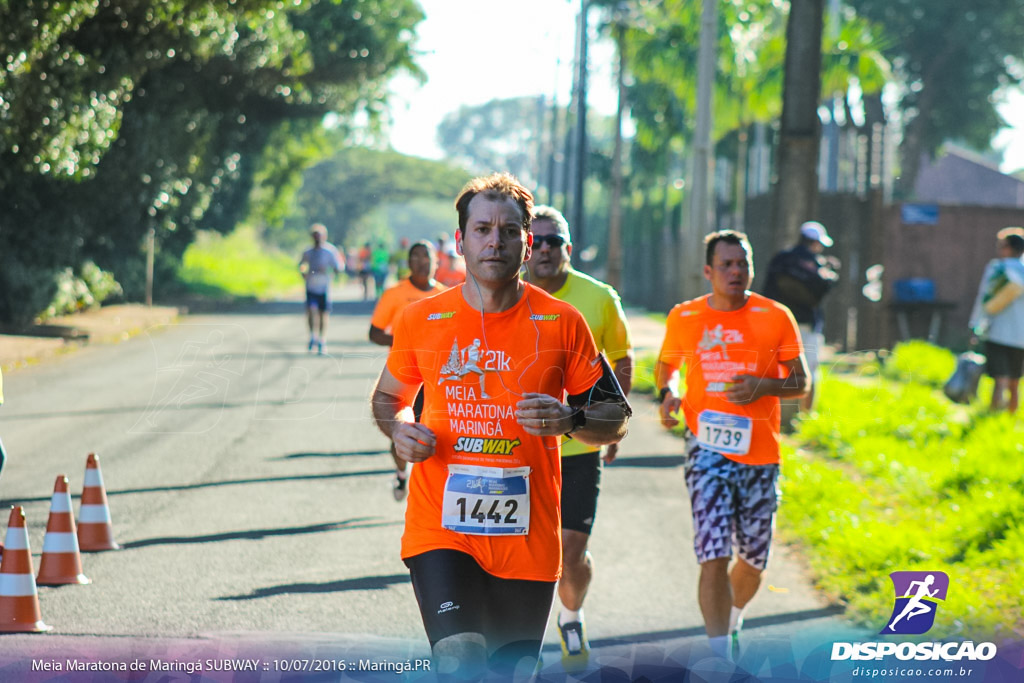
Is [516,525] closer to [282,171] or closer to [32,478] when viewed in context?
[32,478]

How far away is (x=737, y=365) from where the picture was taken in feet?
19.6

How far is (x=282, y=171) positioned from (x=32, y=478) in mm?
38258

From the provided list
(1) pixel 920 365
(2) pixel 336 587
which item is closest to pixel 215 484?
(2) pixel 336 587

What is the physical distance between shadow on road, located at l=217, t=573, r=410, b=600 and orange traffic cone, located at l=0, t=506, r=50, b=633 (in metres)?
0.99

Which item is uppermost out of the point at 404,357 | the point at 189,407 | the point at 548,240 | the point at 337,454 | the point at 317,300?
the point at 548,240

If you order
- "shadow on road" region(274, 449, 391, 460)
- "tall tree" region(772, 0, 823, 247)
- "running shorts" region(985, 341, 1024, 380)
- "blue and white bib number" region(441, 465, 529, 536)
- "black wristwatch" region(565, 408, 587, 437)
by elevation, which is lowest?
"shadow on road" region(274, 449, 391, 460)

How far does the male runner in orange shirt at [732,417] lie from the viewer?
229 inches

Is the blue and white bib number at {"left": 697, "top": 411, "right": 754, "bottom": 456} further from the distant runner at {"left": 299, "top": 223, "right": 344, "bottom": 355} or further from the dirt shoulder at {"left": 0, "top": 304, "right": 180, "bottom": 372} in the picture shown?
the distant runner at {"left": 299, "top": 223, "right": 344, "bottom": 355}

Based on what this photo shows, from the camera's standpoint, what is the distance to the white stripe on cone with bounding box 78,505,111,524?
300 inches

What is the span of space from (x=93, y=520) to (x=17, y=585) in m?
1.72

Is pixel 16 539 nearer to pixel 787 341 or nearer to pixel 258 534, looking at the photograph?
pixel 258 534

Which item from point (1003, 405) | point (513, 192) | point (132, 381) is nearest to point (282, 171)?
point (132, 381)

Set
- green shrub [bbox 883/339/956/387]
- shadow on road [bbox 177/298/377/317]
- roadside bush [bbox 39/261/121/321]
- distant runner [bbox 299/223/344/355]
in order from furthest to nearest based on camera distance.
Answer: shadow on road [bbox 177/298/377/317] → roadside bush [bbox 39/261/121/321] → distant runner [bbox 299/223/344/355] → green shrub [bbox 883/339/956/387]

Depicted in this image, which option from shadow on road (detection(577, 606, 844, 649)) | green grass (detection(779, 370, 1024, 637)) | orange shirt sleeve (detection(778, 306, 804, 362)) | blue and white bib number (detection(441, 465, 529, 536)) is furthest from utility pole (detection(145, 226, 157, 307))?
blue and white bib number (detection(441, 465, 529, 536))
